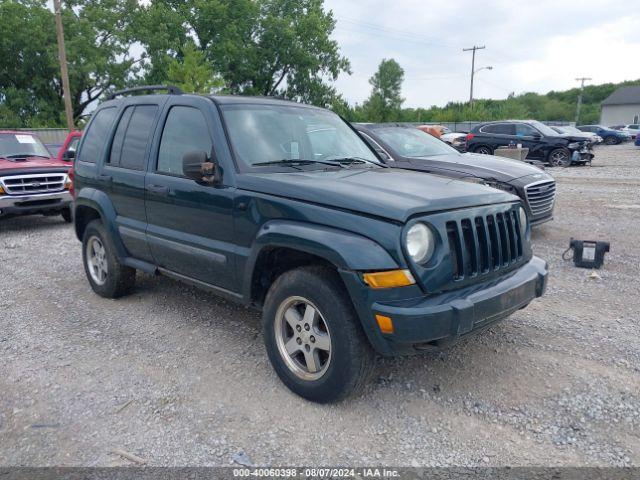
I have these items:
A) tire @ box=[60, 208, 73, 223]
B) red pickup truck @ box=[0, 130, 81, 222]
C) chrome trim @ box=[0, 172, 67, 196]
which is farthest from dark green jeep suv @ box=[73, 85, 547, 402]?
tire @ box=[60, 208, 73, 223]

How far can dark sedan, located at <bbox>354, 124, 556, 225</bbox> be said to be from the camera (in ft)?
22.8

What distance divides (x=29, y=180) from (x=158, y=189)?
20.0ft

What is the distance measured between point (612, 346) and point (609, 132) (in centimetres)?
4116

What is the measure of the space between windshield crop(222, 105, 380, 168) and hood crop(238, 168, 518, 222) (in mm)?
284

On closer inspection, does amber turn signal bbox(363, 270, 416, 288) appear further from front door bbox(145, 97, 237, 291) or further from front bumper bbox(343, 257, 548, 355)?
front door bbox(145, 97, 237, 291)

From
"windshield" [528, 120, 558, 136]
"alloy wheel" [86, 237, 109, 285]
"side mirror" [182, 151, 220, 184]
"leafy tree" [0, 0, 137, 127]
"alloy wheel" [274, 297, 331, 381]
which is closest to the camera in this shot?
"alloy wheel" [274, 297, 331, 381]

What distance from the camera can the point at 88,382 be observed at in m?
3.52

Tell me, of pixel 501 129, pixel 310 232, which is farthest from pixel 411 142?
pixel 501 129

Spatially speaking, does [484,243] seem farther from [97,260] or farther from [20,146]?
[20,146]

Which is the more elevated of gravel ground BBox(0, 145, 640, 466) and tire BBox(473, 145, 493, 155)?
tire BBox(473, 145, 493, 155)

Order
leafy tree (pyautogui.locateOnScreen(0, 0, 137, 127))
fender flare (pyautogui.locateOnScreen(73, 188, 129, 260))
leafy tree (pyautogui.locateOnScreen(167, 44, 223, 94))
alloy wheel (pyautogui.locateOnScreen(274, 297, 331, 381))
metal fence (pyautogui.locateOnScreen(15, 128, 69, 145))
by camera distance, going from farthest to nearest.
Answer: leafy tree (pyautogui.locateOnScreen(0, 0, 137, 127))
metal fence (pyautogui.locateOnScreen(15, 128, 69, 145))
leafy tree (pyautogui.locateOnScreen(167, 44, 223, 94))
fender flare (pyautogui.locateOnScreen(73, 188, 129, 260))
alloy wheel (pyautogui.locateOnScreen(274, 297, 331, 381))

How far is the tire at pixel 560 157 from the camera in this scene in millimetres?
17500

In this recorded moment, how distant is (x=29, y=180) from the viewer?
8883mm

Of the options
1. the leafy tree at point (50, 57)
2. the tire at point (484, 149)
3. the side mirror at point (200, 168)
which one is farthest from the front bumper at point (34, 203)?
A: the leafy tree at point (50, 57)
